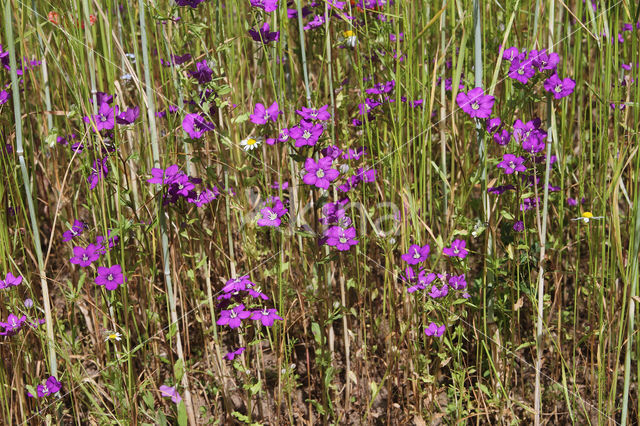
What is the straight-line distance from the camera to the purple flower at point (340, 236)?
1403mm

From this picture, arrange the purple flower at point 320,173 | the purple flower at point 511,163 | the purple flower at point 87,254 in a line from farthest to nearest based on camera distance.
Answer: the purple flower at point 87,254
the purple flower at point 511,163
the purple flower at point 320,173

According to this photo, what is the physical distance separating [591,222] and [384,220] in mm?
478

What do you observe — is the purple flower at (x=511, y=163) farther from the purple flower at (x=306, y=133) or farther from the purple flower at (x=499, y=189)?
the purple flower at (x=306, y=133)

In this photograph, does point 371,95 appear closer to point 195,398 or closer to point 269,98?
point 269,98

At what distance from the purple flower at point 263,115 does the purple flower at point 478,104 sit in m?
0.39

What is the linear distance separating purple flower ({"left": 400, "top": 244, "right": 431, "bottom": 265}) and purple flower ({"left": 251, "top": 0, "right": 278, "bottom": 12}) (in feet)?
1.88

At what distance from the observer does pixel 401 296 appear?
168 centimetres

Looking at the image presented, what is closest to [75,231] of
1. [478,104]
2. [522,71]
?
[478,104]

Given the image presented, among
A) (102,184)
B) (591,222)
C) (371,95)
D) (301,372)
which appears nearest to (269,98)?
(371,95)

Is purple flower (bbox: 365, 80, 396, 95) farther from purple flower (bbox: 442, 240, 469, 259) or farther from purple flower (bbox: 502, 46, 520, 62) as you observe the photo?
purple flower (bbox: 442, 240, 469, 259)

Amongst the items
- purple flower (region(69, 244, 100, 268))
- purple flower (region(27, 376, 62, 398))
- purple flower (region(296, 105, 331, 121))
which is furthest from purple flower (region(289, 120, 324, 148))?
purple flower (region(27, 376, 62, 398))

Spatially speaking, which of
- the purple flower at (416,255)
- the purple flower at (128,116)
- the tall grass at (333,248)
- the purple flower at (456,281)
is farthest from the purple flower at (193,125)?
the purple flower at (456,281)

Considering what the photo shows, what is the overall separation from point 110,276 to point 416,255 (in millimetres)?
658

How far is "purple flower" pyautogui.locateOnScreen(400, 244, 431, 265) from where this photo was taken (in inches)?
57.6
